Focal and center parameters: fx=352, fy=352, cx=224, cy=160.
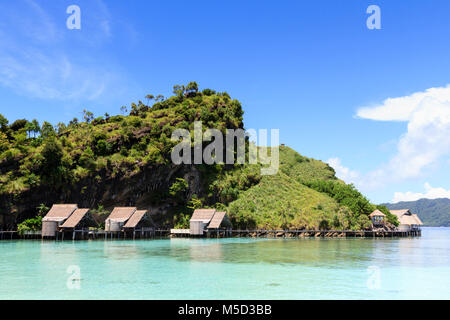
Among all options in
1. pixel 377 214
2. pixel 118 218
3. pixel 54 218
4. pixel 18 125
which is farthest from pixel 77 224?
pixel 377 214

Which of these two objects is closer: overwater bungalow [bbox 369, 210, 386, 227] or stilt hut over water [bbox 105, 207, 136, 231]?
stilt hut over water [bbox 105, 207, 136, 231]

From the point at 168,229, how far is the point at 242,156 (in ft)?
80.0

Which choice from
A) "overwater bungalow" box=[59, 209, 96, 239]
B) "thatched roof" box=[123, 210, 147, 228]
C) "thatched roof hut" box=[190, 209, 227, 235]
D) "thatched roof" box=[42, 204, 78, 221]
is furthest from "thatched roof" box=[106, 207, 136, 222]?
"thatched roof hut" box=[190, 209, 227, 235]

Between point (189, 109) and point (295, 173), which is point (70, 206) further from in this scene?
point (295, 173)

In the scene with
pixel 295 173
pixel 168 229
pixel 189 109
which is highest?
pixel 189 109

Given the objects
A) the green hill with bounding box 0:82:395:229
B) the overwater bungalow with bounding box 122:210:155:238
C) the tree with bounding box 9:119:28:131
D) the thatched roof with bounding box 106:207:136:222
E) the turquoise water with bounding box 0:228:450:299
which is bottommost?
the turquoise water with bounding box 0:228:450:299

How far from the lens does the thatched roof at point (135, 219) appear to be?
161ft

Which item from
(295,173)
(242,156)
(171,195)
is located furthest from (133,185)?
(295,173)

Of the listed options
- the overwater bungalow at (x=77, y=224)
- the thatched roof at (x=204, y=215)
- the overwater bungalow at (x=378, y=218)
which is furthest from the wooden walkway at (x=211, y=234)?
the thatched roof at (x=204, y=215)

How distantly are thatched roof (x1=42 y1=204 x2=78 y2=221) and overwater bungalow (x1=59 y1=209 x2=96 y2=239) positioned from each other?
2.50 feet

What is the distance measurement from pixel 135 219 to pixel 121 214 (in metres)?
2.23

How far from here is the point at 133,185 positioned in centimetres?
5625

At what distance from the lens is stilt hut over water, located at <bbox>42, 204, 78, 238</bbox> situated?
4378 centimetres

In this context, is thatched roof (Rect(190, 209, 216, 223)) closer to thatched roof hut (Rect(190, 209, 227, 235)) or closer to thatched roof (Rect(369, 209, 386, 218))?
thatched roof hut (Rect(190, 209, 227, 235))
